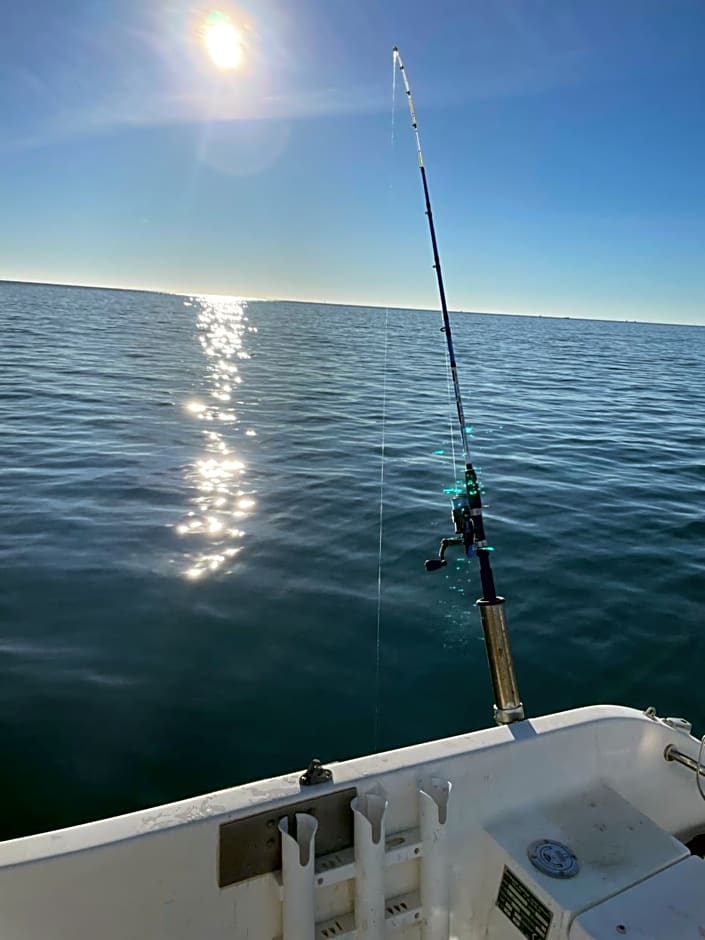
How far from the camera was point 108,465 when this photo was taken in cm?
854

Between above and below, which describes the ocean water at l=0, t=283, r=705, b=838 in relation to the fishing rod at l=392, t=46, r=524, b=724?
below

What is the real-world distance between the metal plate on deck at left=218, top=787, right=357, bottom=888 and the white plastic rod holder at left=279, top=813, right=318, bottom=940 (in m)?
0.04

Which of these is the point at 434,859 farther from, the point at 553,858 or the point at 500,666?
the point at 500,666

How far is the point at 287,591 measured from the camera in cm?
535

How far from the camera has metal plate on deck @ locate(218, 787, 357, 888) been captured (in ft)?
6.37

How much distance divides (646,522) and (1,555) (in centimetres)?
677

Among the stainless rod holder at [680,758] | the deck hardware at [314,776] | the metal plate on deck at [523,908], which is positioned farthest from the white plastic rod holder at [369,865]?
the stainless rod holder at [680,758]

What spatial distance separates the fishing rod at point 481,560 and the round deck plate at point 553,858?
1.44 feet

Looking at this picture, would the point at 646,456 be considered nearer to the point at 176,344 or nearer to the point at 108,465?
the point at 108,465

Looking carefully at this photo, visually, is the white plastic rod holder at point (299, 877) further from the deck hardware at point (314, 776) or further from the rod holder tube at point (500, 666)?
the rod holder tube at point (500, 666)

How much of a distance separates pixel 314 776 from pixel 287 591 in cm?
330

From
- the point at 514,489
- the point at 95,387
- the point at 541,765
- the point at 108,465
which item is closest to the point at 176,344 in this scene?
the point at 95,387

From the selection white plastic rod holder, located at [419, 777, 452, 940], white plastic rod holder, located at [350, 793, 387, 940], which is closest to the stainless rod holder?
white plastic rod holder, located at [419, 777, 452, 940]

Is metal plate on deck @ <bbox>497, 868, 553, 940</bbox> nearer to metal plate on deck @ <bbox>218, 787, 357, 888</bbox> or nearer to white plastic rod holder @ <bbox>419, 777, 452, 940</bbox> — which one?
white plastic rod holder @ <bbox>419, 777, 452, 940</bbox>
